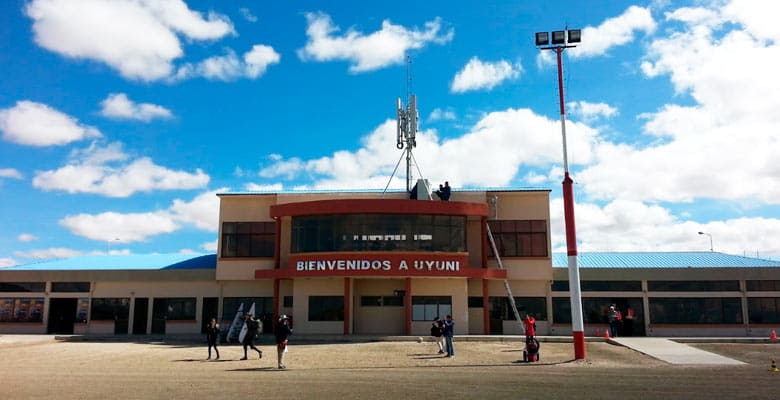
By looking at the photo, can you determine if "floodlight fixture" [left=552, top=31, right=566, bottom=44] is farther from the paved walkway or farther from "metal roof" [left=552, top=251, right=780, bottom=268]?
"metal roof" [left=552, top=251, right=780, bottom=268]

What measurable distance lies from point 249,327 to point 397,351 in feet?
20.8

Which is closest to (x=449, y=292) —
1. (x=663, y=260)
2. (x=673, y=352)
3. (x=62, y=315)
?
(x=673, y=352)

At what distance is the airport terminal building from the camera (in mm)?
30328

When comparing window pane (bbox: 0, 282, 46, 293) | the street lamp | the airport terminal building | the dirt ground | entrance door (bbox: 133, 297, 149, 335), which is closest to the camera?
the dirt ground

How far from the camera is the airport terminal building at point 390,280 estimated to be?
3033 centimetres

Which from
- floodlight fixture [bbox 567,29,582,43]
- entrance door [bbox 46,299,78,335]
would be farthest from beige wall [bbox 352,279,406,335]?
entrance door [bbox 46,299,78,335]

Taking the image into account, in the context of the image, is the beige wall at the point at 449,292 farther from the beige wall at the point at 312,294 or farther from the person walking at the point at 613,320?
the person walking at the point at 613,320

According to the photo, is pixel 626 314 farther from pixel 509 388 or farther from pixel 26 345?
pixel 26 345

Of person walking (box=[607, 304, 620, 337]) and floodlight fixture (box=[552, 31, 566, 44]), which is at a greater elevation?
floodlight fixture (box=[552, 31, 566, 44])

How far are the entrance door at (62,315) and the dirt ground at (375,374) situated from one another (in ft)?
30.6

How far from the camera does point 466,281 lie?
105ft

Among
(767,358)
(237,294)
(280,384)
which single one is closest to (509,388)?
(280,384)

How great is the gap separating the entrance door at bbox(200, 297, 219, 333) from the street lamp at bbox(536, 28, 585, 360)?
2157 cm

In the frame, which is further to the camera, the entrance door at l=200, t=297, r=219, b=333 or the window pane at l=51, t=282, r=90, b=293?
the window pane at l=51, t=282, r=90, b=293
